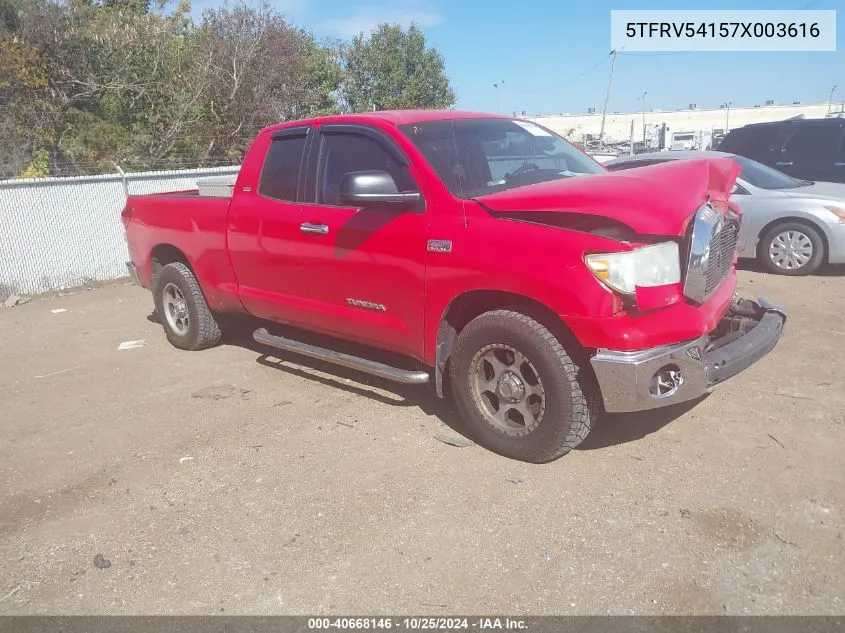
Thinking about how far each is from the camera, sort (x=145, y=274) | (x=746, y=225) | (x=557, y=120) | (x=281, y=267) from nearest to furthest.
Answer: (x=281, y=267) < (x=145, y=274) < (x=746, y=225) < (x=557, y=120)

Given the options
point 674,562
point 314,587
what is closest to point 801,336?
point 674,562

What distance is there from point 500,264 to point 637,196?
740 millimetres

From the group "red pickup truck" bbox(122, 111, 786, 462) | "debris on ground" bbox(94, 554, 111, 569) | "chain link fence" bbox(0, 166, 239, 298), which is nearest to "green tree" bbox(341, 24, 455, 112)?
"chain link fence" bbox(0, 166, 239, 298)

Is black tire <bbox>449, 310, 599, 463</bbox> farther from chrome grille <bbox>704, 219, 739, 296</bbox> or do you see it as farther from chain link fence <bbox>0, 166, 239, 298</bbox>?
chain link fence <bbox>0, 166, 239, 298</bbox>

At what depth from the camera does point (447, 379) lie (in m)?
4.38

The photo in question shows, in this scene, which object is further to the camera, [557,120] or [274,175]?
[557,120]

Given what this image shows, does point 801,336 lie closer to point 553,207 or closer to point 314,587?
point 553,207

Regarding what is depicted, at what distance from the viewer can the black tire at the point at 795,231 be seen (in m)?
8.02

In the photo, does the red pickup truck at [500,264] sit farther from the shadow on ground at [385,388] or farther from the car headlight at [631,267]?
the shadow on ground at [385,388]

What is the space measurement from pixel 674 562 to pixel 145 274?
5232mm

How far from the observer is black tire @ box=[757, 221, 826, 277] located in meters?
8.02

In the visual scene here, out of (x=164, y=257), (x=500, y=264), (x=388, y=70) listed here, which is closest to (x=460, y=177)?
(x=500, y=264)

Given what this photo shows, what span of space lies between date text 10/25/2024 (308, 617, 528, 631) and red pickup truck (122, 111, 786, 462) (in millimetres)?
1152

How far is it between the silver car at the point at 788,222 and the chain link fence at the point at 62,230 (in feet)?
22.6
